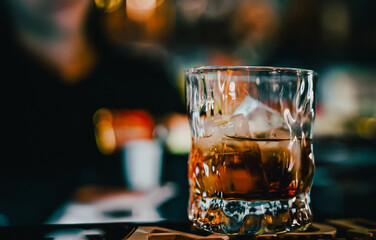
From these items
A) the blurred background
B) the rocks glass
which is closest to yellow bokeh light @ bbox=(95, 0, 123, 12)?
the blurred background

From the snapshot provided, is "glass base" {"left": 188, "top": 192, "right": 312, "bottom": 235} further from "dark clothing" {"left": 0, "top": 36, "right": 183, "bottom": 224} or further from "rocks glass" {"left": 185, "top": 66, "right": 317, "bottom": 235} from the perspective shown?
"dark clothing" {"left": 0, "top": 36, "right": 183, "bottom": 224}

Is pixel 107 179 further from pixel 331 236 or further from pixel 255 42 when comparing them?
pixel 255 42

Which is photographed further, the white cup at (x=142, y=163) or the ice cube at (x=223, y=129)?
the white cup at (x=142, y=163)

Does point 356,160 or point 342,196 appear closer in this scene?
point 342,196

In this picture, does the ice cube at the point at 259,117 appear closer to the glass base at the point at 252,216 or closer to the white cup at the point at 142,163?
the glass base at the point at 252,216

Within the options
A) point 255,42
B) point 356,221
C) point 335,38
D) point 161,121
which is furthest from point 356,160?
point 356,221

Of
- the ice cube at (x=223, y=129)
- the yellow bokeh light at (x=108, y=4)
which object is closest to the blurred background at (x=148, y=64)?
the yellow bokeh light at (x=108, y=4)

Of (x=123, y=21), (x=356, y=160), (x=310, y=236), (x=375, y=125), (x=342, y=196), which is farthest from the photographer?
(x=375, y=125)

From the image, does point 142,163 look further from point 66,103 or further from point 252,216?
point 66,103

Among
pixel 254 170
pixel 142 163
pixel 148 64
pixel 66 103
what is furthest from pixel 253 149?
pixel 66 103
